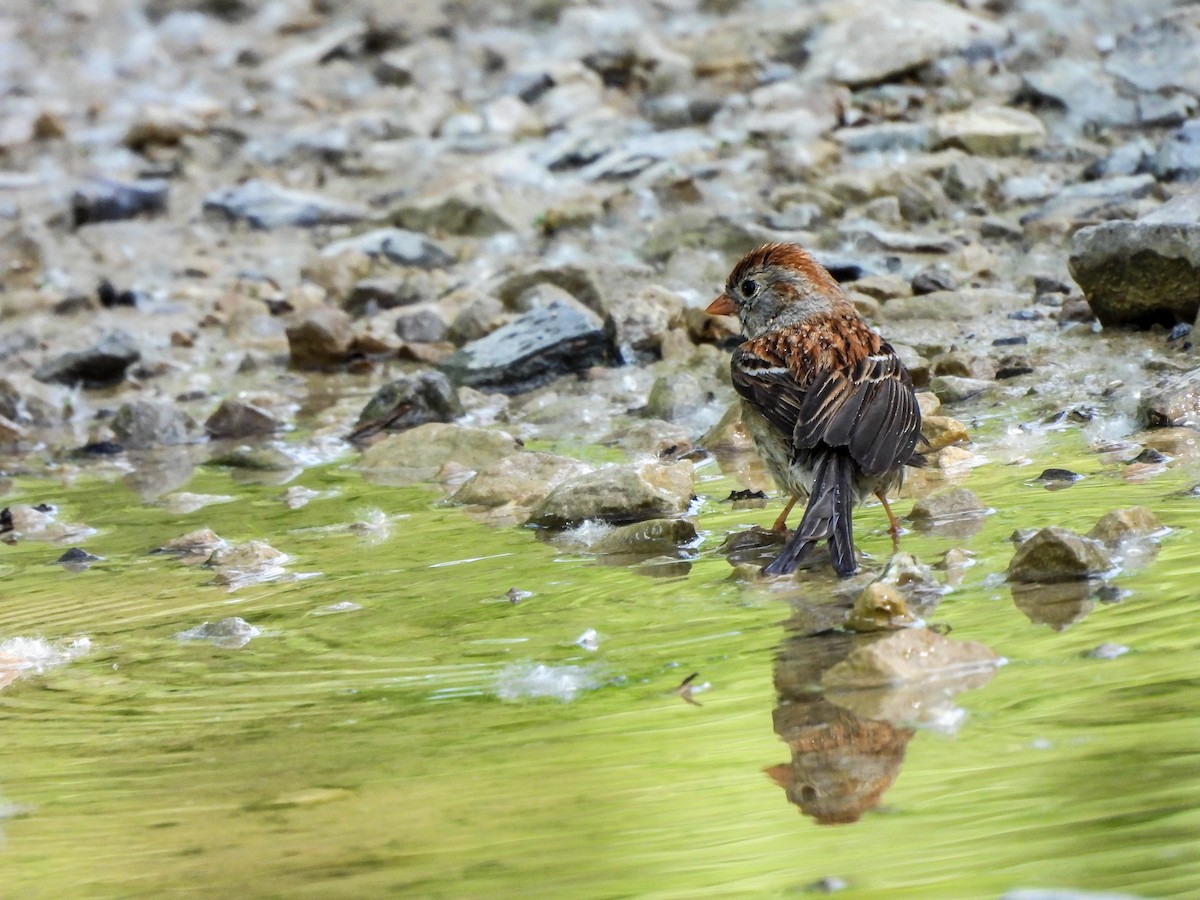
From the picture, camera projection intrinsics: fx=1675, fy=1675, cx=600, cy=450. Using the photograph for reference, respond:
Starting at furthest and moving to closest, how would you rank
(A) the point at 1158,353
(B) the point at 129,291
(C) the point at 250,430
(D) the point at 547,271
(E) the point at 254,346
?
(B) the point at 129,291 < (E) the point at 254,346 < (D) the point at 547,271 < (C) the point at 250,430 < (A) the point at 1158,353

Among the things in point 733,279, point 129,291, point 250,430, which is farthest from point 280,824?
point 129,291

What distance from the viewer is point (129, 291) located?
1066 cm

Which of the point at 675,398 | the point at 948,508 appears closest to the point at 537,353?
the point at 675,398

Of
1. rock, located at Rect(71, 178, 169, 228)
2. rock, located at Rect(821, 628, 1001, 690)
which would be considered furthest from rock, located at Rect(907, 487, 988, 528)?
rock, located at Rect(71, 178, 169, 228)

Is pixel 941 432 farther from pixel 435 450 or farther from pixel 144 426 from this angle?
pixel 144 426

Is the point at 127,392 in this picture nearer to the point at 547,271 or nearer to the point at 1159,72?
the point at 547,271

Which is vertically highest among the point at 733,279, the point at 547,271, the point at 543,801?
the point at 543,801

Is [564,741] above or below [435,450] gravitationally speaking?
above

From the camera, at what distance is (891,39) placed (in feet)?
39.5

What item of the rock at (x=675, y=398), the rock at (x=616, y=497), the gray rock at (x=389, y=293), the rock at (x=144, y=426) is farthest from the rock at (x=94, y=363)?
the rock at (x=616, y=497)

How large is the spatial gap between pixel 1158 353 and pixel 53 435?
5308 mm

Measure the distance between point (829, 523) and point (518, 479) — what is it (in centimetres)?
167

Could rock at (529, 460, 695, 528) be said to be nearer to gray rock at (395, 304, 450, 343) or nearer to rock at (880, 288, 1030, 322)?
rock at (880, 288, 1030, 322)

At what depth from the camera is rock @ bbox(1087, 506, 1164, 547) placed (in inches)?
155
